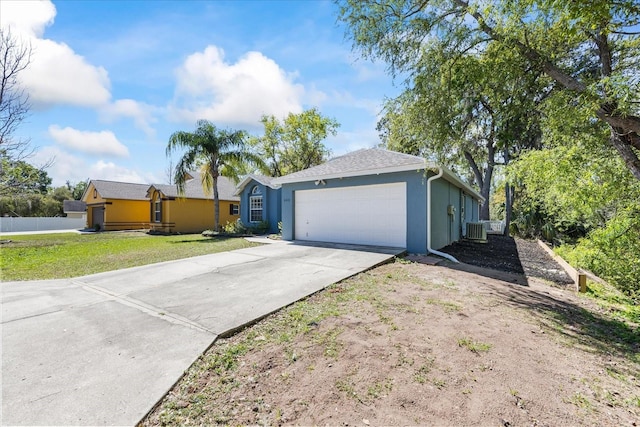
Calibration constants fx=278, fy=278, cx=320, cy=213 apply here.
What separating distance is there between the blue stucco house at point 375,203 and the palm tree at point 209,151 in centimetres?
546

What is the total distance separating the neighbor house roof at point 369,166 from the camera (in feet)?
28.7

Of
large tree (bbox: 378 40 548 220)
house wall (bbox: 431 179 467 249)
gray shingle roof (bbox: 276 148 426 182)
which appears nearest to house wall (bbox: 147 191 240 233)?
gray shingle roof (bbox: 276 148 426 182)

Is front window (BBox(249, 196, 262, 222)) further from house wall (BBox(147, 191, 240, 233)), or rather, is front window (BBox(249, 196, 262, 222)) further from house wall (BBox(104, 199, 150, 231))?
house wall (BBox(104, 199, 150, 231))

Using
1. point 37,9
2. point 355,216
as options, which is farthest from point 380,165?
point 37,9

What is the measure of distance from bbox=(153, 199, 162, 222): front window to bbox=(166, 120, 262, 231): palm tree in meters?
5.51

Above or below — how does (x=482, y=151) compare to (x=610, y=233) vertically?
above

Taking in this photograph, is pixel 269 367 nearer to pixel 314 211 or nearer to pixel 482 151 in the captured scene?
pixel 314 211

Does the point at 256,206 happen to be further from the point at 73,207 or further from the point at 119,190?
the point at 73,207

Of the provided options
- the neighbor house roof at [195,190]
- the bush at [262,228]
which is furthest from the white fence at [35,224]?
the bush at [262,228]

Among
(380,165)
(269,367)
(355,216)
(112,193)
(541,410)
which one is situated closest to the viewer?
(541,410)

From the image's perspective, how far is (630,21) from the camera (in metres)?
4.43

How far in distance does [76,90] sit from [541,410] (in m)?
17.0

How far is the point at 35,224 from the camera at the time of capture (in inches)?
1033

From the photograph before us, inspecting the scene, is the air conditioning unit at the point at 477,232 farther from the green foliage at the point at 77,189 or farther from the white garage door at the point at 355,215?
the green foliage at the point at 77,189
